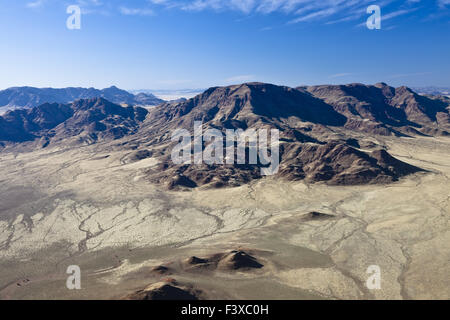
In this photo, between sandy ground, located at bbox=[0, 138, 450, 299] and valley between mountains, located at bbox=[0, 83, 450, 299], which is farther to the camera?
A: valley between mountains, located at bbox=[0, 83, 450, 299]

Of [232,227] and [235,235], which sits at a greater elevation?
[232,227]

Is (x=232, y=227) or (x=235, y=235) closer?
(x=235, y=235)

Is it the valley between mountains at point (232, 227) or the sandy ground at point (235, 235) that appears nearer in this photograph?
the sandy ground at point (235, 235)
